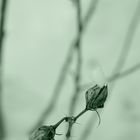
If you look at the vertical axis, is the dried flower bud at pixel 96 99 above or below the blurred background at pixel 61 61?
above

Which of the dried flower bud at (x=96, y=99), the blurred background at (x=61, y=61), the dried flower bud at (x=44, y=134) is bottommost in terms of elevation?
the blurred background at (x=61, y=61)

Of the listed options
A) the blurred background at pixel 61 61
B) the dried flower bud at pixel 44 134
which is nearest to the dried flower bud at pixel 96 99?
the dried flower bud at pixel 44 134

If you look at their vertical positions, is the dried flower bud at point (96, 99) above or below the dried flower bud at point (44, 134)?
above

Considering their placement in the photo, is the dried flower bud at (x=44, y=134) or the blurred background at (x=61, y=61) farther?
the blurred background at (x=61, y=61)

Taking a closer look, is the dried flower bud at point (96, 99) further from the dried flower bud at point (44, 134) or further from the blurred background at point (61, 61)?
the blurred background at point (61, 61)

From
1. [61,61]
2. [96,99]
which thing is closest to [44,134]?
[96,99]

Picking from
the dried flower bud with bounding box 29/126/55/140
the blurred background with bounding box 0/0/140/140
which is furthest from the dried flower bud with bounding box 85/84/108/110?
the blurred background with bounding box 0/0/140/140

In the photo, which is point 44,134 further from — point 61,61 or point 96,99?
point 61,61

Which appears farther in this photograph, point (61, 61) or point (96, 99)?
point (61, 61)
